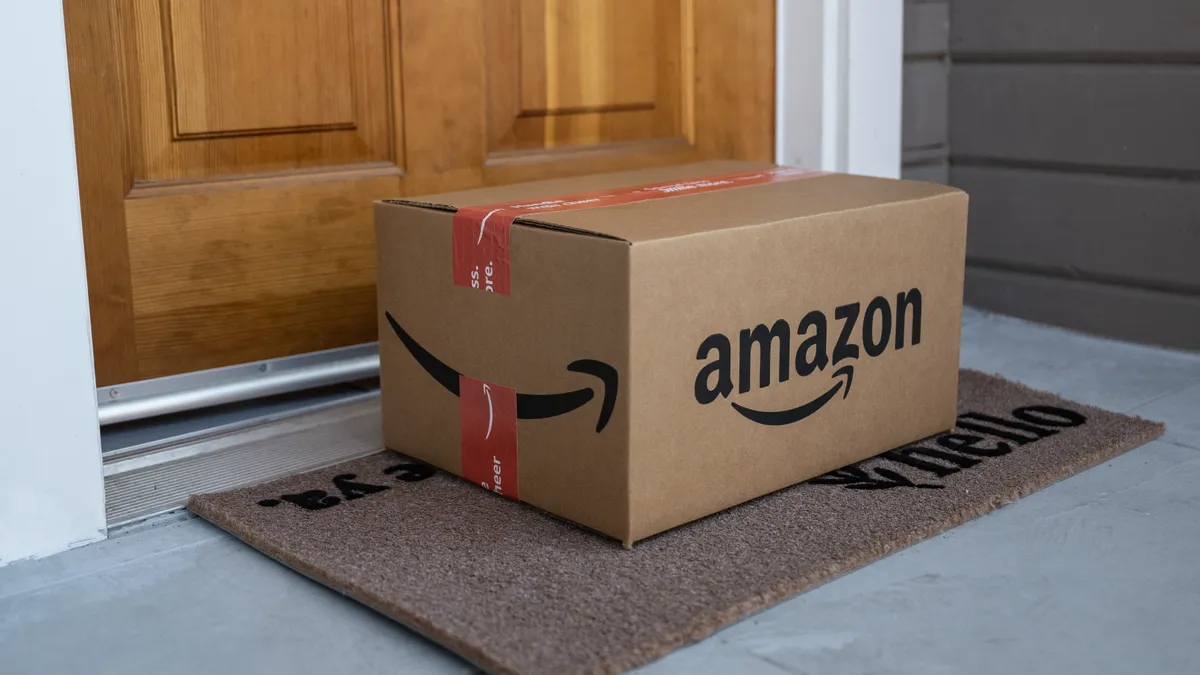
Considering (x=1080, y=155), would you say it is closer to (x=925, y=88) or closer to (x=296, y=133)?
(x=925, y=88)

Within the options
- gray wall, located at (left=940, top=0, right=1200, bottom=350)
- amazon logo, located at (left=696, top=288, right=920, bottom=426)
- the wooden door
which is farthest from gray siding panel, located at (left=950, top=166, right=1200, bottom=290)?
amazon logo, located at (left=696, top=288, right=920, bottom=426)

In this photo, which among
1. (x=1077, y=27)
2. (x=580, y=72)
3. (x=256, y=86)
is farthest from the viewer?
(x=1077, y=27)

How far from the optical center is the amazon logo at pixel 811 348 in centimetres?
105

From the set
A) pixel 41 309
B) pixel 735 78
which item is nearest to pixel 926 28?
pixel 735 78

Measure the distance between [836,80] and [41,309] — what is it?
3.98ft

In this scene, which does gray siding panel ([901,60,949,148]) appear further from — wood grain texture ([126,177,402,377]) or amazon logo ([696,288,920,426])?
wood grain texture ([126,177,402,377])

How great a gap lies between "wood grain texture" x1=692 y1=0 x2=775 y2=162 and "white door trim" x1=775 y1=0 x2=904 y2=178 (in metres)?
0.02

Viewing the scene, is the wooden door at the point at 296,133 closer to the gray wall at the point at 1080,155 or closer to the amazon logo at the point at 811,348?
the gray wall at the point at 1080,155

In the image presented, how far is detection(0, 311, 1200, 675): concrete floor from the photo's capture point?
0.86 metres

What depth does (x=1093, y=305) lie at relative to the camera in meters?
1.81

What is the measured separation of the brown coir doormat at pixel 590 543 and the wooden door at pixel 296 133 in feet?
0.90

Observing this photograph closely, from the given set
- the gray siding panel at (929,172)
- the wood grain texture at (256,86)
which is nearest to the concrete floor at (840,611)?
the wood grain texture at (256,86)

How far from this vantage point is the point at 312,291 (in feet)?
4.76

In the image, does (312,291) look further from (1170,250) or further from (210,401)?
(1170,250)
